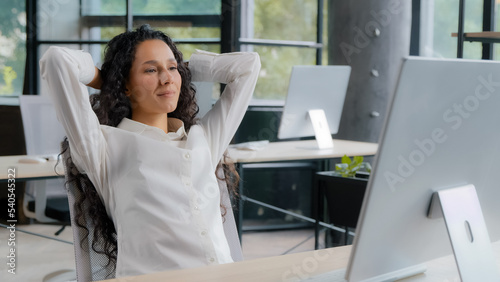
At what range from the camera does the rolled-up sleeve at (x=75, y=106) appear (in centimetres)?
138

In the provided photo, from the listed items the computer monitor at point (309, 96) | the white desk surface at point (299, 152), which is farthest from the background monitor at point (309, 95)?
the white desk surface at point (299, 152)

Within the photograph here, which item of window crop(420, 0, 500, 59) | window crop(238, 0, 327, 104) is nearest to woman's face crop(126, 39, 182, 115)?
window crop(238, 0, 327, 104)

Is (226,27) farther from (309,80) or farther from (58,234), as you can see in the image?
(58,234)

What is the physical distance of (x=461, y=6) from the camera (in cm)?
296

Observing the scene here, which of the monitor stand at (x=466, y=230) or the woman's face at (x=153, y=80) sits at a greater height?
the woman's face at (x=153, y=80)

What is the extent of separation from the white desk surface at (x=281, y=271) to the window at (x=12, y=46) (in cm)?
412

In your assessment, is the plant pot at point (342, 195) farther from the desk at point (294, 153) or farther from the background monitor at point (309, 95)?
the background monitor at point (309, 95)

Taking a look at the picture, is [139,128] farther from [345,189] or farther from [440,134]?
[345,189]

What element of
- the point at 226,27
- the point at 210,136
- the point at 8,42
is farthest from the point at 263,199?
the point at 210,136

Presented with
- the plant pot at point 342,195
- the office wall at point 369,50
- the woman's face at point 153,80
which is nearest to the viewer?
the woman's face at point 153,80

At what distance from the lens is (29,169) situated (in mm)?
2693

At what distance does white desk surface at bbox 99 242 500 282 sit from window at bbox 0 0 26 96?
412 cm

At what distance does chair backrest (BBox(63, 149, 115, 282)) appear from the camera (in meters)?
1.43

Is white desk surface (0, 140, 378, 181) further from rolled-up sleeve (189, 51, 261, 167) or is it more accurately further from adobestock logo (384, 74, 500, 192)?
adobestock logo (384, 74, 500, 192)
